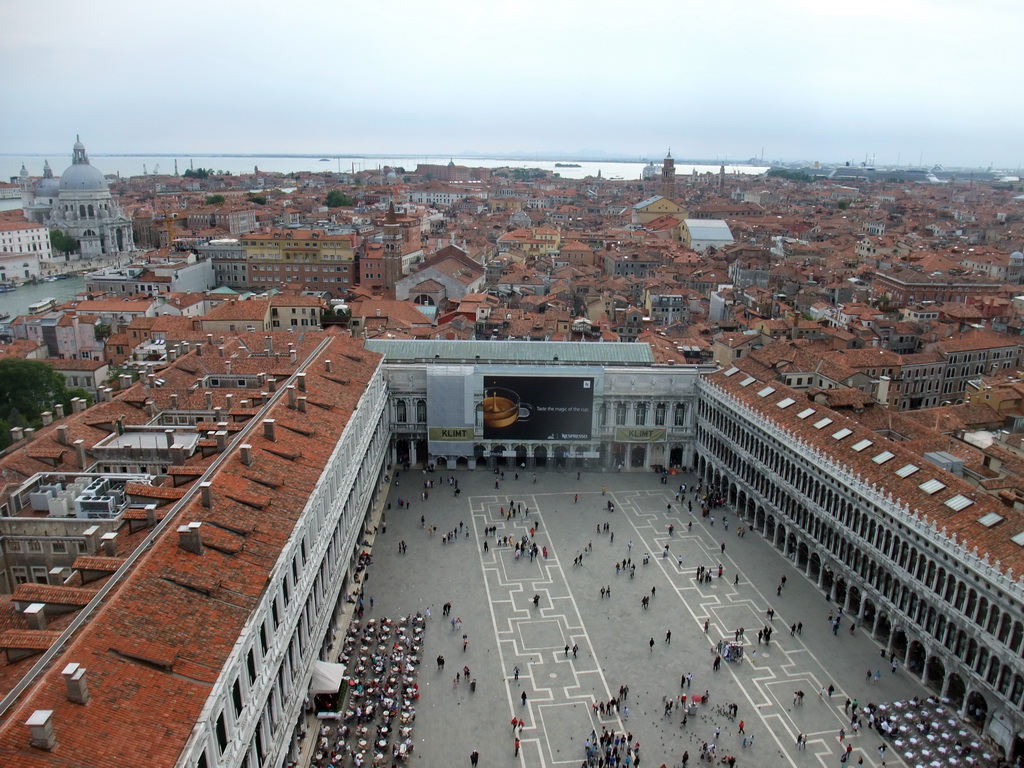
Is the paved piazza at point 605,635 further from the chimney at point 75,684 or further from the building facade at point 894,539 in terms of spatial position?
the chimney at point 75,684

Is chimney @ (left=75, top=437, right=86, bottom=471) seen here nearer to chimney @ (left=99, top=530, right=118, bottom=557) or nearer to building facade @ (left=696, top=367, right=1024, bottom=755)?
chimney @ (left=99, top=530, right=118, bottom=557)

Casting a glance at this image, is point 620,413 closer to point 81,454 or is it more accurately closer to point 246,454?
point 246,454

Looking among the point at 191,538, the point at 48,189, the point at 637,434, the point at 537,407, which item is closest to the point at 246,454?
the point at 191,538

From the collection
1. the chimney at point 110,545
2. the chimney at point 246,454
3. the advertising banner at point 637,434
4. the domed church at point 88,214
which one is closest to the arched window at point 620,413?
the advertising banner at point 637,434

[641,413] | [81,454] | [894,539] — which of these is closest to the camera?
[81,454]

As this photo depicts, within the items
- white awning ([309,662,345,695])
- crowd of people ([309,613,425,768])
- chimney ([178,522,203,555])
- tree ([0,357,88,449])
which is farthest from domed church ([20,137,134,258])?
chimney ([178,522,203,555])

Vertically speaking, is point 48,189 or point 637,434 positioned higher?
point 48,189
